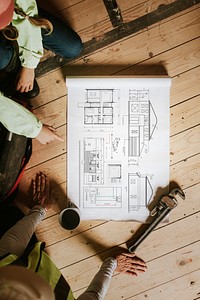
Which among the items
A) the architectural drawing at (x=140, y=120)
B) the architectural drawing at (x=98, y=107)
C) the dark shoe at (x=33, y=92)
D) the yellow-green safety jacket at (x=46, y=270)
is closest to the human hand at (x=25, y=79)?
the dark shoe at (x=33, y=92)

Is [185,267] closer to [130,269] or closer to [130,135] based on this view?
[130,269]

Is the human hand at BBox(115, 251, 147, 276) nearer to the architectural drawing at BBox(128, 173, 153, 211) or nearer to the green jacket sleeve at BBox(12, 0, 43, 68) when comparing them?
the architectural drawing at BBox(128, 173, 153, 211)

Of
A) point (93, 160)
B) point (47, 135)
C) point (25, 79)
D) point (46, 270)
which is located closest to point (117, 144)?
point (93, 160)

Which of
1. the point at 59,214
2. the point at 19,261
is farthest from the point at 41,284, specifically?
the point at 59,214

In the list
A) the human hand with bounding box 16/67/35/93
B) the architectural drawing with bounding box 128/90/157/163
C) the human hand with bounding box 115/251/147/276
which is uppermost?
the human hand with bounding box 16/67/35/93

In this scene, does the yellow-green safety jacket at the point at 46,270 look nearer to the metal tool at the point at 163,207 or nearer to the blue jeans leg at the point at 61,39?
the metal tool at the point at 163,207

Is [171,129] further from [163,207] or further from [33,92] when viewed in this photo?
[33,92]

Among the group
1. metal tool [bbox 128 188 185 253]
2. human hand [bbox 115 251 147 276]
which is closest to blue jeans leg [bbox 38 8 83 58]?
metal tool [bbox 128 188 185 253]

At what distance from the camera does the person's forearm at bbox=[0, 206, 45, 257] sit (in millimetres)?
948

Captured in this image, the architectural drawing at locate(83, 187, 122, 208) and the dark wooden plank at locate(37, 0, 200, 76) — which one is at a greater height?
the dark wooden plank at locate(37, 0, 200, 76)

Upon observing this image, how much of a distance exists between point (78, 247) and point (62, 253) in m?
0.05

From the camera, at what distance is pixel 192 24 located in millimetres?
1152

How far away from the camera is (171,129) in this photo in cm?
117

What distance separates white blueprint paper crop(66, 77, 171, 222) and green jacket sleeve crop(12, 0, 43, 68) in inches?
7.8
